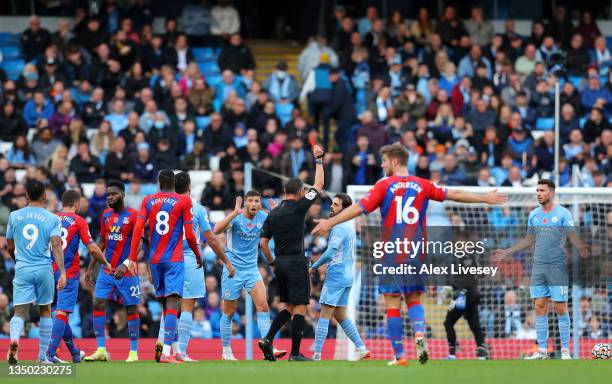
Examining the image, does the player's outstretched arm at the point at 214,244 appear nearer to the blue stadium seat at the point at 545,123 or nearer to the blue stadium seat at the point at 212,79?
the blue stadium seat at the point at 212,79

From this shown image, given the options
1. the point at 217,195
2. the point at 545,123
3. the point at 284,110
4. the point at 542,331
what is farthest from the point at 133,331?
the point at 545,123

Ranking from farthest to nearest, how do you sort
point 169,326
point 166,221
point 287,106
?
point 287,106, point 166,221, point 169,326

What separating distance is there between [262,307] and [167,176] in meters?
2.28

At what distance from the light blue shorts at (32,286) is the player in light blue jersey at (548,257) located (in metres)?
5.77

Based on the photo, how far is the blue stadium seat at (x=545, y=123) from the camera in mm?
→ 27156

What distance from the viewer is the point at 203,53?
93.6 feet

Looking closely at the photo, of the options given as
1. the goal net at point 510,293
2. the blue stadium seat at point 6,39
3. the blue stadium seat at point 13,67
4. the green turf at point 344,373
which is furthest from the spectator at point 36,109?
the green turf at point 344,373

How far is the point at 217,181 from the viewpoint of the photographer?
908 inches

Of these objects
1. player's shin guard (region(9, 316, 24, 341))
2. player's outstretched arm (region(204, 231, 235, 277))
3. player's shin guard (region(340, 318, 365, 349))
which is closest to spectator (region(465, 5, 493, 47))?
player's shin guard (region(340, 318, 365, 349))

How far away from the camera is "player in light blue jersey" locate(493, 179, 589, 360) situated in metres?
16.6

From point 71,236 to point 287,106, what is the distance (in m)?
12.1

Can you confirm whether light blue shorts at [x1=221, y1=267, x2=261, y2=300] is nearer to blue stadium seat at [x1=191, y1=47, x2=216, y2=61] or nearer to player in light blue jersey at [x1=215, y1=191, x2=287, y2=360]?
player in light blue jersey at [x1=215, y1=191, x2=287, y2=360]

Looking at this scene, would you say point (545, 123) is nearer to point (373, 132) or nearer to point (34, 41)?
point (373, 132)

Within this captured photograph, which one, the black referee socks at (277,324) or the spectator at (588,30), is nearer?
the black referee socks at (277,324)
